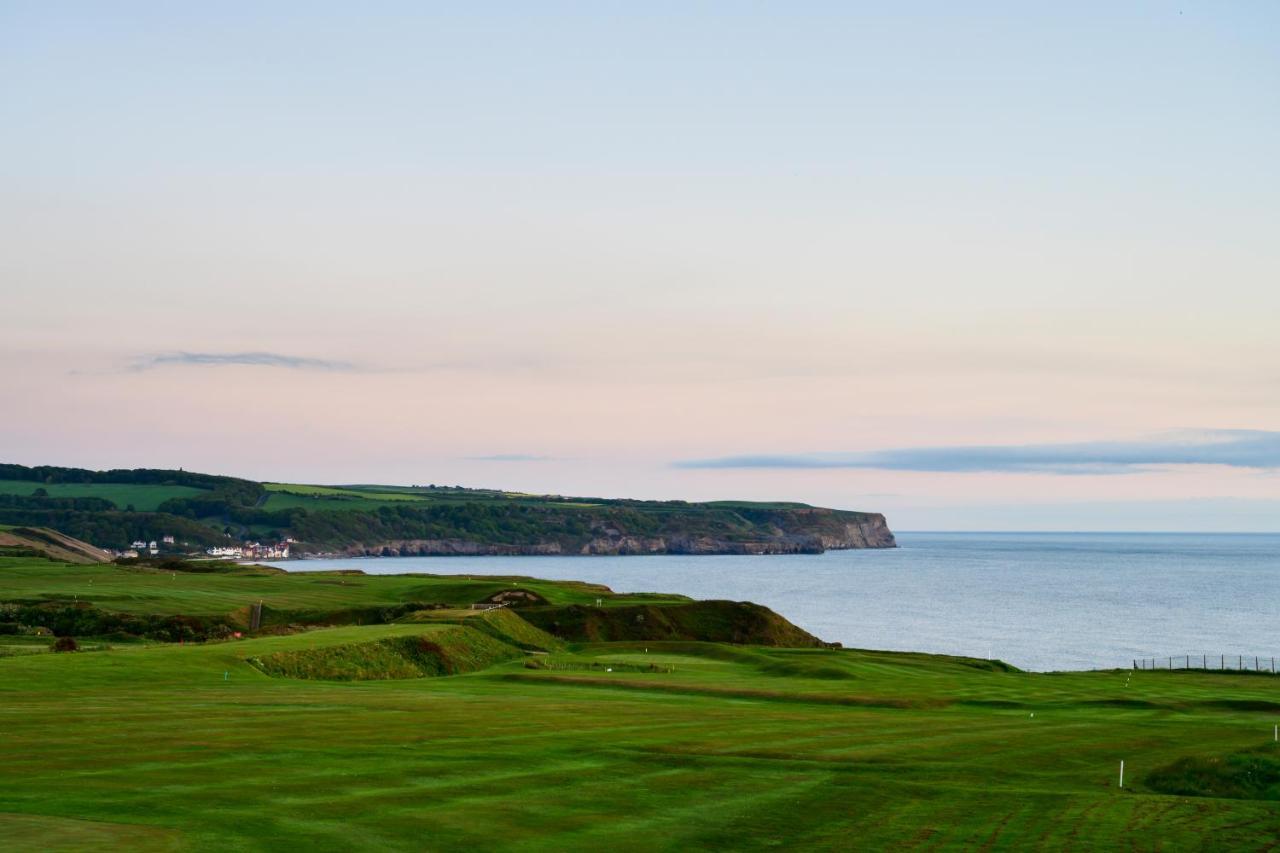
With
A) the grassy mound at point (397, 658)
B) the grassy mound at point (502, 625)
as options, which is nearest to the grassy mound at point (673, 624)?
the grassy mound at point (502, 625)

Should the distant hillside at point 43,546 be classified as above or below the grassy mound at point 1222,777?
below

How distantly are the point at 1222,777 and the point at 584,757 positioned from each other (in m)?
20.3

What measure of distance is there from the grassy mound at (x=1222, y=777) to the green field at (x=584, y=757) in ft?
0.39

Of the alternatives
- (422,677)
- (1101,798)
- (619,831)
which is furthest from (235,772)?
(422,677)

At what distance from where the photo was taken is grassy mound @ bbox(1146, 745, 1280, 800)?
37.3m

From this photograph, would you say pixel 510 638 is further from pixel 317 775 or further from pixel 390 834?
Answer: pixel 390 834

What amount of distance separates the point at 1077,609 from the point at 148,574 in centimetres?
13210

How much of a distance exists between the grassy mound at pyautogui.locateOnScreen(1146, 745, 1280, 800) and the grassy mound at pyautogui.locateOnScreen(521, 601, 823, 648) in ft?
196

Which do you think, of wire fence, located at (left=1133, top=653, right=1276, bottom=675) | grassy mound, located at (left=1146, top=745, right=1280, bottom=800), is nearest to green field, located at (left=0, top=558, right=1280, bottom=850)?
grassy mound, located at (left=1146, top=745, right=1280, bottom=800)

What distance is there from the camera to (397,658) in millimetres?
67125

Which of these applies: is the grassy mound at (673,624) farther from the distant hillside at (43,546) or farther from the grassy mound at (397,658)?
the distant hillside at (43,546)

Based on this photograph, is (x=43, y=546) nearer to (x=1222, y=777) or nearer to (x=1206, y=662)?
(x=1206, y=662)

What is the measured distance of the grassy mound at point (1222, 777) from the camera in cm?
3734

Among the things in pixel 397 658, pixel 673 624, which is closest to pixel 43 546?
pixel 673 624
